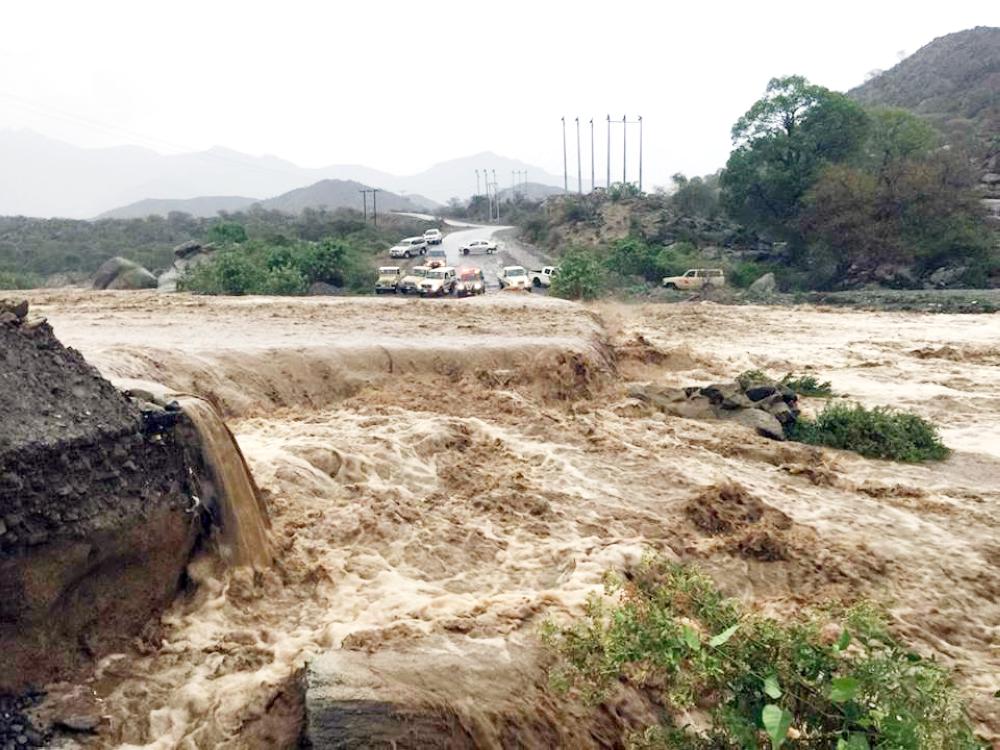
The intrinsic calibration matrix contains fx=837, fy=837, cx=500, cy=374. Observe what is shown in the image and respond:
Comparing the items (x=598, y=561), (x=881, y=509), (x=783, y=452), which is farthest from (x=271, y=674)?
(x=783, y=452)

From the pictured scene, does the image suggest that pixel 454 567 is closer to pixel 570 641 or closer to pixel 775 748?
pixel 570 641

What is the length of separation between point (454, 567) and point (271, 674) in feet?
6.61

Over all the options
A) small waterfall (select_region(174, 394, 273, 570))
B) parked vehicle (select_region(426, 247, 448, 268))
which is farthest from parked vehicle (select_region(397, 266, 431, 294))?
small waterfall (select_region(174, 394, 273, 570))

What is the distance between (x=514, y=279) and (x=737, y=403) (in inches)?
660

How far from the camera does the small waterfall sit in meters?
6.22

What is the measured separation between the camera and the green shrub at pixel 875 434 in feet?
36.1

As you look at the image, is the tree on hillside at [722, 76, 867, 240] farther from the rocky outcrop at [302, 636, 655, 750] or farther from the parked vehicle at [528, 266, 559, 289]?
the rocky outcrop at [302, 636, 655, 750]

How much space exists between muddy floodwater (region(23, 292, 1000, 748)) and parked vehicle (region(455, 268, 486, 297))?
9432 mm

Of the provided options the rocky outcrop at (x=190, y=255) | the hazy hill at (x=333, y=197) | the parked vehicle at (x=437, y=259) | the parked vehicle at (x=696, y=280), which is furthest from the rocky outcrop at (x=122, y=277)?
the hazy hill at (x=333, y=197)

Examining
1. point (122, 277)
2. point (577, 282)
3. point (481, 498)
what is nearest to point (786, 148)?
point (577, 282)

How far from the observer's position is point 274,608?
5906mm

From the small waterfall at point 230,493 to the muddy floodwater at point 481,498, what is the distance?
15 cm

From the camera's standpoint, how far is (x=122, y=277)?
27.2 meters

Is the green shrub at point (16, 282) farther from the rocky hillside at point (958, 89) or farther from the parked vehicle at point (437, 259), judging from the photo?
the rocky hillside at point (958, 89)
